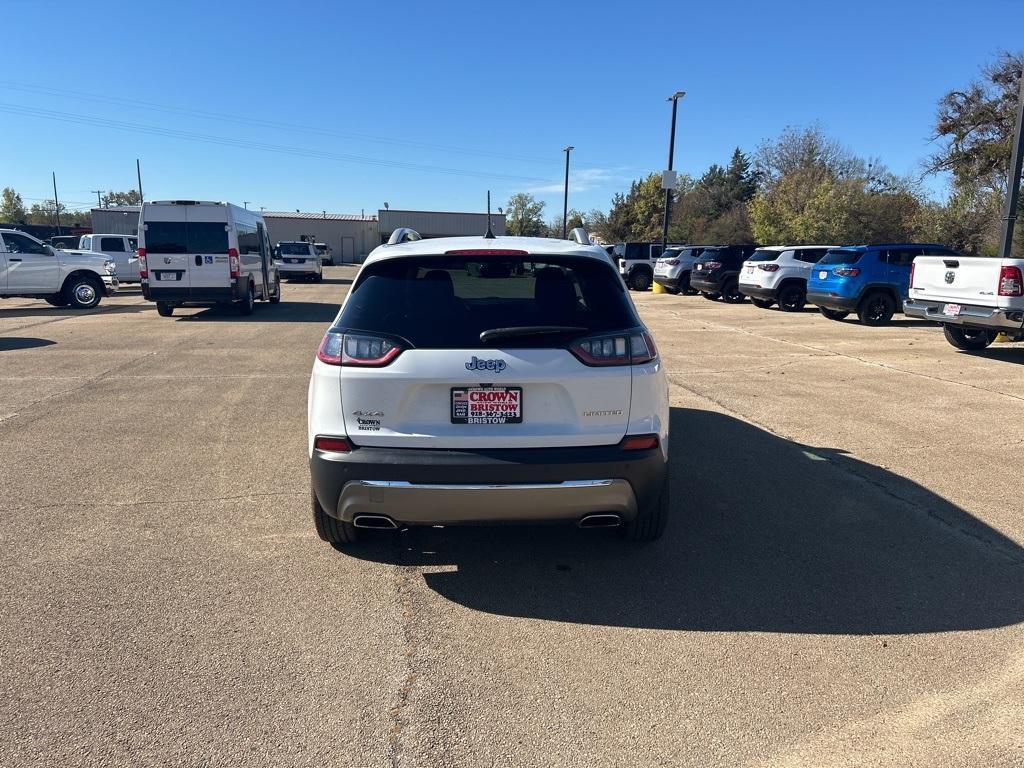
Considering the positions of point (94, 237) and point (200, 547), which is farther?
point (94, 237)

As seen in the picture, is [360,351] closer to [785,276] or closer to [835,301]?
[835,301]

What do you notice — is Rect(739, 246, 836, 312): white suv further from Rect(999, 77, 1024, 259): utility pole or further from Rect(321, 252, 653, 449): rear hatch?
Rect(321, 252, 653, 449): rear hatch

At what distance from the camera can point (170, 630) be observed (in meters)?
3.32

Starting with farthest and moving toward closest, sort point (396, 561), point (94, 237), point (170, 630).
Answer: point (94, 237), point (396, 561), point (170, 630)

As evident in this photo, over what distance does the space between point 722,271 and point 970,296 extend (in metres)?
11.7

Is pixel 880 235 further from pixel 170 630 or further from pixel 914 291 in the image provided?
pixel 170 630

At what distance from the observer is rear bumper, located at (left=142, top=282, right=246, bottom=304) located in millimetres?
16344

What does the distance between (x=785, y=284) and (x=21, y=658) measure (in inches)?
745

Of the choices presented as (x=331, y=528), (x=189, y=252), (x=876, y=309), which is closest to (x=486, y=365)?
(x=331, y=528)

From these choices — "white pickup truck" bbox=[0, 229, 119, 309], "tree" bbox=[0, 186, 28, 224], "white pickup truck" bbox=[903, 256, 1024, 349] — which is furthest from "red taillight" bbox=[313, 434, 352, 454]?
"tree" bbox=[0, 186, 28, 224]

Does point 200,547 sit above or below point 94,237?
below

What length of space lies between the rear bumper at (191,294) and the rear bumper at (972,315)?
44.7ft

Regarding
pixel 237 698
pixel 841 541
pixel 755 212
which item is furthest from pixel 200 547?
pixel 755 212

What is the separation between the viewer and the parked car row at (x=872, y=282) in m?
10.3
